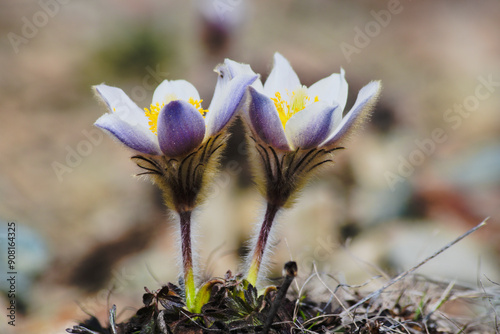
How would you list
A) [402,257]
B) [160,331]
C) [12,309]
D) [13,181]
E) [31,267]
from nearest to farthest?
[160,331] < [12,309] < [31,267] < [402,257] < [13,181]

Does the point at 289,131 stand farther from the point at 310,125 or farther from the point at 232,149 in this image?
the point at 232,149

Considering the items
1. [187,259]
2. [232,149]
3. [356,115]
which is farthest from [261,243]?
[232,149]

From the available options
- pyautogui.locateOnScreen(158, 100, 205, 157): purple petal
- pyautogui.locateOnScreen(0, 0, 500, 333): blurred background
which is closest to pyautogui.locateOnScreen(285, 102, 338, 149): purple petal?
pyautogui.locateOnScreen(158, 100, 205, 157): purple petal

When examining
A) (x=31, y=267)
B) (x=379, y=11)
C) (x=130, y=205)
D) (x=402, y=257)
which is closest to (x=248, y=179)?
(x=130, y=205)

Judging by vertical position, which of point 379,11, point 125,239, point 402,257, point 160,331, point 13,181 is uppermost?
point 379,11

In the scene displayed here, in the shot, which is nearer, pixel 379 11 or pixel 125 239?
pixel 125 239

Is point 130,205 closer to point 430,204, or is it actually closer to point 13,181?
point 13,181
